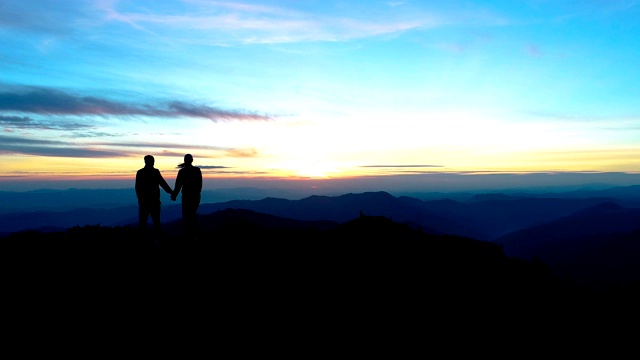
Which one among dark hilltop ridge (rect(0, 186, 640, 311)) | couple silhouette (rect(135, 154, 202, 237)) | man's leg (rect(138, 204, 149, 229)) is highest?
couple silhouette (rect(135, 154, 202, 237))

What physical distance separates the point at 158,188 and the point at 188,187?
1.26 meters

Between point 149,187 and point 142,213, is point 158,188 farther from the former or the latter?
point 142,213

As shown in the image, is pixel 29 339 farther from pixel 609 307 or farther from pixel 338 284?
pixel 609 307

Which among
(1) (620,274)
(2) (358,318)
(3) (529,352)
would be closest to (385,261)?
(2) (358,318)

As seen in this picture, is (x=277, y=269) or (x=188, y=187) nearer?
(x=277, y=269)

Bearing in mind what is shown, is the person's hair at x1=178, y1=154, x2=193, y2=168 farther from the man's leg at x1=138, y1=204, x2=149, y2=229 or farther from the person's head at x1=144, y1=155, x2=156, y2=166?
the man's leg at x1=138, y1=204, x2=149, y2=229

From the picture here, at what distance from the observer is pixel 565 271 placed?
157750mm

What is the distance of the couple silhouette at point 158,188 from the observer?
15492 mm

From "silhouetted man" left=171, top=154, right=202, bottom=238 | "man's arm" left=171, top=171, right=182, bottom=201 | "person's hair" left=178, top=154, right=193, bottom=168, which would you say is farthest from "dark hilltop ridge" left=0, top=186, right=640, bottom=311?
"person's hair" left=178, top=154, right=193, bottom=168

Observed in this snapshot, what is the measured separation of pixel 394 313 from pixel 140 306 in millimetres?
7803

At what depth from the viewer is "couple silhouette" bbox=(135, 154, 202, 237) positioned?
50.8 ft

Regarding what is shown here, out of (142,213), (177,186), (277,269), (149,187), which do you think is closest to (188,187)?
(177,186)

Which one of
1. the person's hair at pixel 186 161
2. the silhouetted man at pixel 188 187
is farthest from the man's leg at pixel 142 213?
the person's hair at pixel 186 161

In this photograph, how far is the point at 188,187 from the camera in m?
15.9
